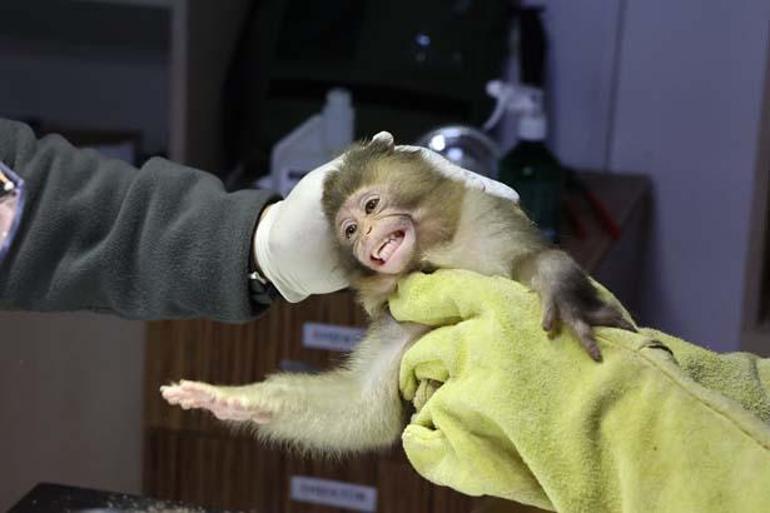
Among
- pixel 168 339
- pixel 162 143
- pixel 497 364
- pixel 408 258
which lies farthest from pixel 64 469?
pixel 497 364

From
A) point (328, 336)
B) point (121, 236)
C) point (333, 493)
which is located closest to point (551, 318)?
point (121, 236)

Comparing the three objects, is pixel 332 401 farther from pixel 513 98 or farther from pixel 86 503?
pixel 513 98

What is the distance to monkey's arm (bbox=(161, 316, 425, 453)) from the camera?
918mm

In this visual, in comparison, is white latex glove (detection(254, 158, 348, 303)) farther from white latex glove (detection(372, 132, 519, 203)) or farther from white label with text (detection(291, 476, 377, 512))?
white label with text (detection(291, 476, 377, 512))

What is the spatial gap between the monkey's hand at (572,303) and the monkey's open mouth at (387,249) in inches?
4.6

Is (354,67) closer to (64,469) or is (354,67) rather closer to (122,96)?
(122,96)

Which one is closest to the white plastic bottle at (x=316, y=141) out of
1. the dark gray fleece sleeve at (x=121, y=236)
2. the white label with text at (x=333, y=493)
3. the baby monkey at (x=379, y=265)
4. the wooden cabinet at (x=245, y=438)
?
the wooden cabinet at (x=245, y=438)

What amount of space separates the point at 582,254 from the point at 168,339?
62cm

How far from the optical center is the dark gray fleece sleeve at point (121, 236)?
3.50 ft

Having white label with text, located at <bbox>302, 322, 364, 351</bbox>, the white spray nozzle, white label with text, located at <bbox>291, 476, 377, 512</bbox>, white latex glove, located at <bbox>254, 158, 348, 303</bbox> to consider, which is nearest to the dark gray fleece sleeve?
white latex glove, located at <bbox>254, 158, 348, 303</bbox>

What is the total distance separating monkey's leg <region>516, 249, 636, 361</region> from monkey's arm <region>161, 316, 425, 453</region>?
0.39 ft

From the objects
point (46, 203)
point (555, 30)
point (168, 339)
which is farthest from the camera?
point (555, 30)

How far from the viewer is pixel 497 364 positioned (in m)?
0.75

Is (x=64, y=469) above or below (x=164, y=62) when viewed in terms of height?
below
